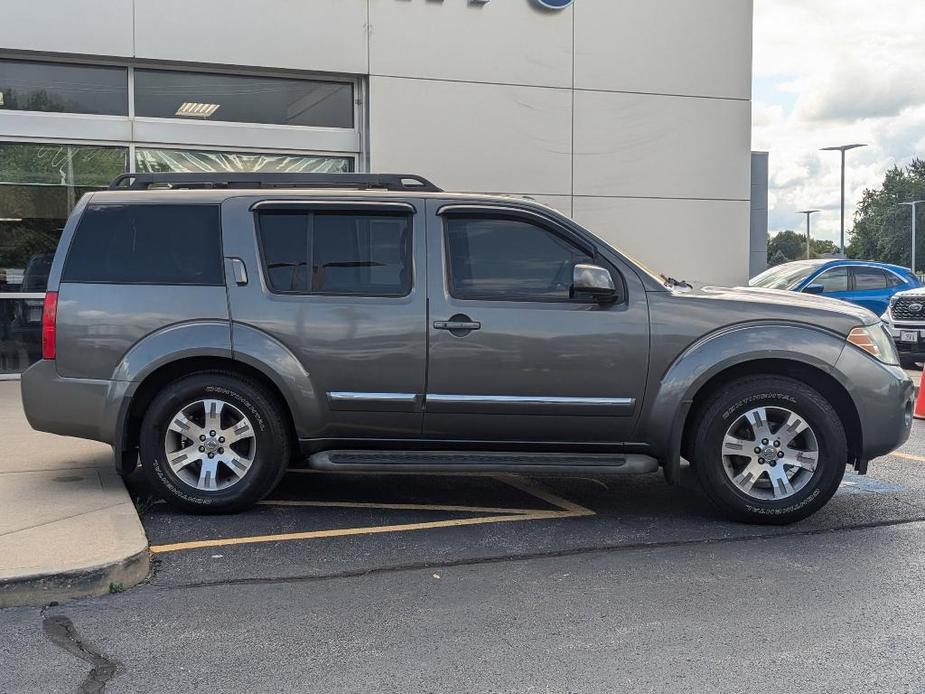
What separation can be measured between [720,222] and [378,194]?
31.3 feet

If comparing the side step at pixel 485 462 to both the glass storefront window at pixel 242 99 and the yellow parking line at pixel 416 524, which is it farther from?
the glass storefront window at pixel 242 99

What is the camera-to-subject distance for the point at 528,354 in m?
5.80

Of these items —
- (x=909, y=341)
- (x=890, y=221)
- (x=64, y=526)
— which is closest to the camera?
(x=64, y=526)

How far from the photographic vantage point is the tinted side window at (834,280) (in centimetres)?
1598

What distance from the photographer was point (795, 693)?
11.5 feet

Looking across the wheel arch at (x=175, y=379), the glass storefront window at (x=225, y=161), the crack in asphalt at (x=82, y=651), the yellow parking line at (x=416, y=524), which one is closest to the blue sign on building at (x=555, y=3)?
the glass storefront window at (x=225, y=161)

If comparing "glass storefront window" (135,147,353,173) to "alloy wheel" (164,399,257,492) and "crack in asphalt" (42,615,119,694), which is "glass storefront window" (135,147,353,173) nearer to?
"alloy wheel" (164,399,257,492)

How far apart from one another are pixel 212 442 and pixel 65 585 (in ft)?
5.12

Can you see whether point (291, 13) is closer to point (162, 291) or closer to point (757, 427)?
point (162, 291)

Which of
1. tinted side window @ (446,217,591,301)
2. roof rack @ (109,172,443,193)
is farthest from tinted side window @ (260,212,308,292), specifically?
tinted side window @ (446,217,591,301)

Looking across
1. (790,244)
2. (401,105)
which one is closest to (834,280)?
(401,105)

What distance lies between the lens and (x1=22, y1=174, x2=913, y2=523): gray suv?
5801 mm

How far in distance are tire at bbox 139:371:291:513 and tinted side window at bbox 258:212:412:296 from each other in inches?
27.6

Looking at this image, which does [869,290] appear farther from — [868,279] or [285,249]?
[285,249]
